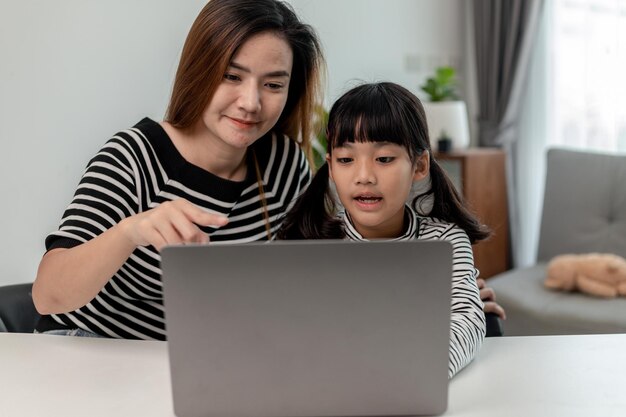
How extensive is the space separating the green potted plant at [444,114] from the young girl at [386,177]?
8.65 ft

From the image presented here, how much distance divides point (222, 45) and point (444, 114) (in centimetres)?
281

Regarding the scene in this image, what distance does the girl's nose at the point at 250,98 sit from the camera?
1470 mm

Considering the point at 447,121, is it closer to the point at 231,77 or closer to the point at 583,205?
the point at 583,205

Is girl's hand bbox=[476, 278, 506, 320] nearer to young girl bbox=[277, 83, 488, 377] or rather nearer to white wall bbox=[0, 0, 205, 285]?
young girl bbox=[277, 83, 488, 377]

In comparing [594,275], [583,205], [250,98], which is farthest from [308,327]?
[583,205]

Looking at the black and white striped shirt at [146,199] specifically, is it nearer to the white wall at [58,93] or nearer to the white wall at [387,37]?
the white wall at [58,93]

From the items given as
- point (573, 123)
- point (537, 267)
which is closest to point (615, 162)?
point (537, 267)

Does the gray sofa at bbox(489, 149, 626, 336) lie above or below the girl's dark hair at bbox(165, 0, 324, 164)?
below

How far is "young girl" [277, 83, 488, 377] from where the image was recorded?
1.41 metres

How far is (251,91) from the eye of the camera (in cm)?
147

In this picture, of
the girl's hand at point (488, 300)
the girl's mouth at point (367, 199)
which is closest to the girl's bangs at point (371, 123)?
the girl's mouth at point (367, 199)

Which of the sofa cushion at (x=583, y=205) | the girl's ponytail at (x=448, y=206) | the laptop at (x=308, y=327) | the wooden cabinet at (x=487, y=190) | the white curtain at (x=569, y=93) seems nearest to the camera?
the laptop at (x=308, y=327)

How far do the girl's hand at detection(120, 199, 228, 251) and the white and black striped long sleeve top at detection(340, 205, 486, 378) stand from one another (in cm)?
31

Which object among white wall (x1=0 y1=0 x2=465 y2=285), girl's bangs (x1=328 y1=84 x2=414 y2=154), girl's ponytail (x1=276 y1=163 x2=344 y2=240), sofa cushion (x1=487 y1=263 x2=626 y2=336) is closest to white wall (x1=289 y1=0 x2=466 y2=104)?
white wall (x1=0 y1=0 x2=465 y2=285)
